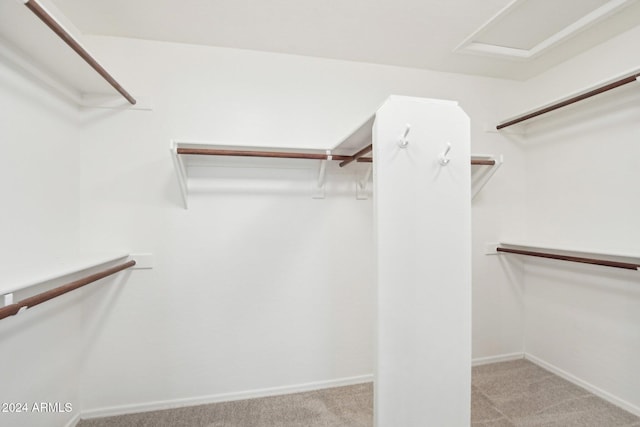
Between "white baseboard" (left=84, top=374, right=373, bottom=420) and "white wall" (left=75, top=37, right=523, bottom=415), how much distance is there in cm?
2

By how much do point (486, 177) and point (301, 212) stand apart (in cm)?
140

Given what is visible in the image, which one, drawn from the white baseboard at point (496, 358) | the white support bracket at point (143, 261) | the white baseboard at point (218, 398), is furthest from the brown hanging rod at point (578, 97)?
the white support bracket at point (143, 261)

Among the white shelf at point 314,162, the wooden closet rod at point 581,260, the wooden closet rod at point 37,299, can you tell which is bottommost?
the wooden closet rod at point 37,299

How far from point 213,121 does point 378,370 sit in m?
1.74

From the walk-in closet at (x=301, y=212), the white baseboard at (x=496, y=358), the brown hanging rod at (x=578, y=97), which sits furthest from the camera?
the white baseboard at (x=496, y=358)

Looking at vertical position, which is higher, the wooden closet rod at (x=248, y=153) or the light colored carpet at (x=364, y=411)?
the wooden closet rod at (x=248, y=153)

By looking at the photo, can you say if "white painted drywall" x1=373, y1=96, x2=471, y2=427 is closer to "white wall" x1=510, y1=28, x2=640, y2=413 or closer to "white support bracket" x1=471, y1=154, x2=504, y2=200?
"white support bracket" x1=471, y1=154, x2=504, y2=200

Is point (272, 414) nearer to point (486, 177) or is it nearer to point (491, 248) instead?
point (491, 248)

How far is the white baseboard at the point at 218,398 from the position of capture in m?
1.74

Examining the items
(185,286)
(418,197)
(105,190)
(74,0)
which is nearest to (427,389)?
(418,197)

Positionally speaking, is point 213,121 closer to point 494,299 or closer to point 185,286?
point 185,286

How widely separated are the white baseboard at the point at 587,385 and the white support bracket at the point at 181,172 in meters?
2.96

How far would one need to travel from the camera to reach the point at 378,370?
112cm

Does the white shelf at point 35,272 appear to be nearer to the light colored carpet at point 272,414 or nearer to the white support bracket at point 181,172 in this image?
the white support bracket at point 181,172
